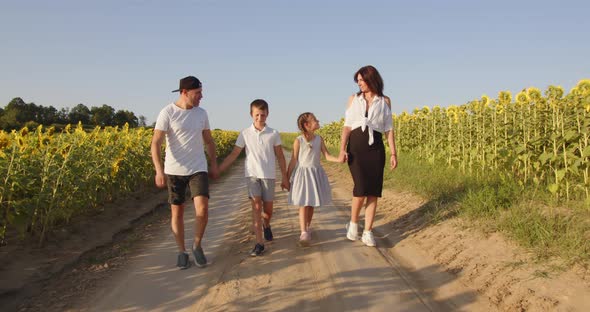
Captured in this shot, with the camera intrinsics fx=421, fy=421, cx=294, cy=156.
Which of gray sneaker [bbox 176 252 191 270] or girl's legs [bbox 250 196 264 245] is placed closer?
gray sneaker [bbox 176 252 191 270]

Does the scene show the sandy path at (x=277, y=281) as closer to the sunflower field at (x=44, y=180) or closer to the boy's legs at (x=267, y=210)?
the boy's legs at (x=267, y=210)

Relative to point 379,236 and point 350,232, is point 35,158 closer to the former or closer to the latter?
point 350,232

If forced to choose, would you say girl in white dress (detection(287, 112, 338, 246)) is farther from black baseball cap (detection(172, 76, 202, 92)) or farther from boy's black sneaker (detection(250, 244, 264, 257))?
black baseball cap (detection(172, 76, 202, 92))

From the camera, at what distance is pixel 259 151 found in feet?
15.6

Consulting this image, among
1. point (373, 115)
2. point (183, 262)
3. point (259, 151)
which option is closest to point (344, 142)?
point (373, 115)

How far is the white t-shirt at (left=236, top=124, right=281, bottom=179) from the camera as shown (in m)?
4.73

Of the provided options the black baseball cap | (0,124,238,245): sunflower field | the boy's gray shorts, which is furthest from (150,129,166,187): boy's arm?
(0,124,238,245): sunflower field

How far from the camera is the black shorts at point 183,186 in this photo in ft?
13.9

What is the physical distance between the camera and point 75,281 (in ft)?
13.2

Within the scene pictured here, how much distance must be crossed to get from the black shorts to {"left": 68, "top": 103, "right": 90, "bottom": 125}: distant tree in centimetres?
4172

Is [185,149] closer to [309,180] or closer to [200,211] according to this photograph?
[200,211]

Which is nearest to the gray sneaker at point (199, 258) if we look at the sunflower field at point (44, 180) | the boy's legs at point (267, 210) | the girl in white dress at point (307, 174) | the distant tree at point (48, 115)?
the boy's legs at point (267, 210)

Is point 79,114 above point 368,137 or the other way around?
above

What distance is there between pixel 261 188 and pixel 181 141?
108 cm
